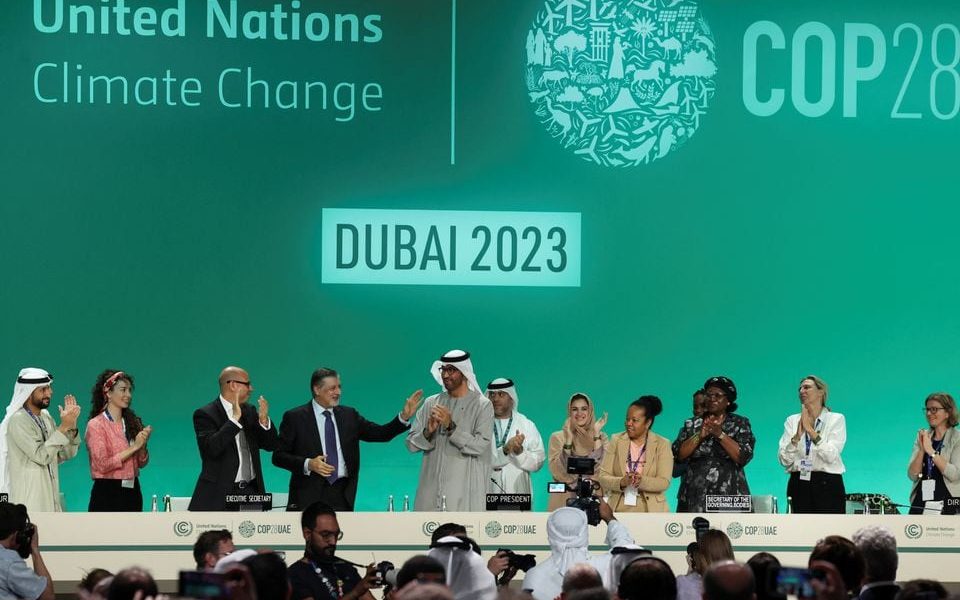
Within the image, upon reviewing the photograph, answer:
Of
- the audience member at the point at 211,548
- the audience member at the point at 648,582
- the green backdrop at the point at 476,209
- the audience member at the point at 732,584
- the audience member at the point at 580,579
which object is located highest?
the green backdrop at the point at 476,209

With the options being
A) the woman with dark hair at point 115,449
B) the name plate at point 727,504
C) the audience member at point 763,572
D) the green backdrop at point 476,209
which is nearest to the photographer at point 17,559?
the woman with dark hair at point 115,449

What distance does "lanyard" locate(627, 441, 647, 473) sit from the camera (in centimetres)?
794

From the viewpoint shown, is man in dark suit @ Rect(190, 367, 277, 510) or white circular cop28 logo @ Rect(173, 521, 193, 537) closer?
white circular cop28 logo @ Rect(173, 521, 193, 537)

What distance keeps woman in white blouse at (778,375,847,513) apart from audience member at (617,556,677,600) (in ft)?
13.6

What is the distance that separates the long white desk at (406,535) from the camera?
7.20m

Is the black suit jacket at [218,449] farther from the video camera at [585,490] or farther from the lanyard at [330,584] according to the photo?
the lanyard at [330,584]

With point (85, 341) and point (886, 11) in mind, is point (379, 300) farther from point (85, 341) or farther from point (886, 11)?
point (886, 11)

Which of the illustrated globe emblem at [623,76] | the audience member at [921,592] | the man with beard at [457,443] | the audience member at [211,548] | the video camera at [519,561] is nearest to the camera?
the audience member at [921,592]

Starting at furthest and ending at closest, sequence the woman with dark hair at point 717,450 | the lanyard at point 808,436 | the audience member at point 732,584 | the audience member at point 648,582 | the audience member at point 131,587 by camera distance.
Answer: the lanyard at point 808,436
the woman with dark hair at point 717,450
the audience member at point 648,582
the audience member at point 732,584
the audience member at point 131,587

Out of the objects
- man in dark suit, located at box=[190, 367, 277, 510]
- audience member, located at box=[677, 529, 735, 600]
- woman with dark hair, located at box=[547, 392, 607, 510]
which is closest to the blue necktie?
man in dark suit, located at box=[190, 367, 277, 510]

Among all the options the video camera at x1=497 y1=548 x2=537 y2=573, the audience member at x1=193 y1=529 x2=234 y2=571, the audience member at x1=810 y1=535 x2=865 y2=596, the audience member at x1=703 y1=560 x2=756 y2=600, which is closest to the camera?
the audience member at x1=703 y1=560 x2=756 y2=600

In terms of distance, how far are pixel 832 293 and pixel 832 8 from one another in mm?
1915

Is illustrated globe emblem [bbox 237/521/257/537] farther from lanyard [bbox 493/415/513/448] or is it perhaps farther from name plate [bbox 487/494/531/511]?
lanyard [bbox 493/415/513/448]

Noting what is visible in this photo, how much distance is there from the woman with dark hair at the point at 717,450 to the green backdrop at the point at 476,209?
2.18 meters
